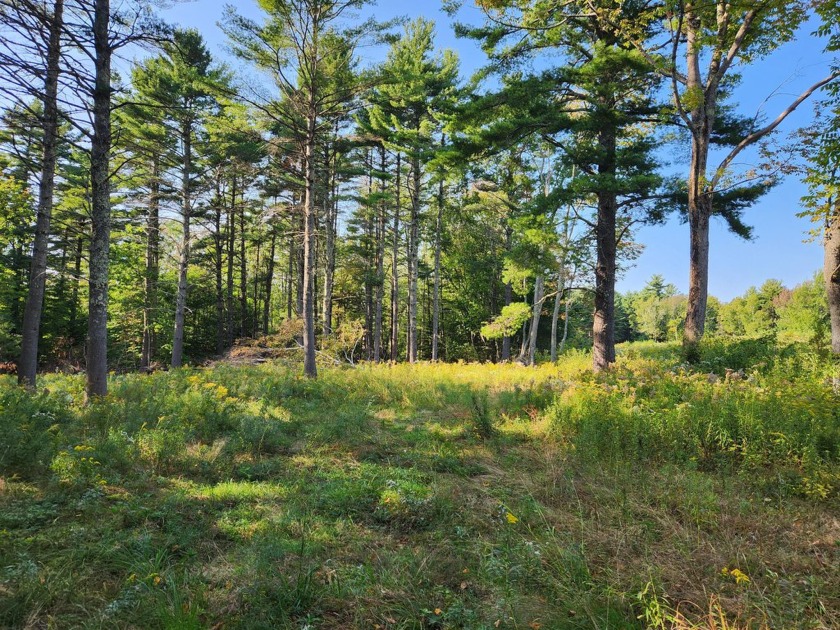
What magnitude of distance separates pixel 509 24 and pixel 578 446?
9.11m

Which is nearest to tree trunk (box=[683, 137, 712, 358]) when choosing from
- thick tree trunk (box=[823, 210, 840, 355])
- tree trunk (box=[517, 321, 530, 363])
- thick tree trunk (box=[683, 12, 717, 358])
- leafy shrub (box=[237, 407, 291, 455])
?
thick tree trunk (box=[683, 12, 717, 358])

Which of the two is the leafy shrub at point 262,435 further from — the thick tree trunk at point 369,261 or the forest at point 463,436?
the thick tree trunk at point 369,261

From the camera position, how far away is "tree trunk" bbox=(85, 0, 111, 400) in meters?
6.04

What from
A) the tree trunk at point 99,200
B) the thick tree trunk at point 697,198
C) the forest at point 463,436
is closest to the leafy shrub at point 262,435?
the forest at point 463,436

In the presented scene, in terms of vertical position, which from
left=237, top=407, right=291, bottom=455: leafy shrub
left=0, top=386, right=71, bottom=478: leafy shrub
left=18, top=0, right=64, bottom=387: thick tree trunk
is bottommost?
left=237, top=407, right=291, bottom=455: leafy shrub

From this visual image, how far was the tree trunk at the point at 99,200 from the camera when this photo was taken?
238 inches

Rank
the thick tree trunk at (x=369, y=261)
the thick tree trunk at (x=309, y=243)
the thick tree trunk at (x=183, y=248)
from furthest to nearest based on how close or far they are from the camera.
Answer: the thick tree trunk at (x=369, y=261)
the thick tree trunk at (x=183, y=248)
the thick tree trunk at (x=309, y=243)

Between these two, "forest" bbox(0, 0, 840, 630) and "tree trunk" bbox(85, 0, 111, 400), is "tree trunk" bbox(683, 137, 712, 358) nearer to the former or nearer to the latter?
"forest" bbox(0, 0, 840, 630)

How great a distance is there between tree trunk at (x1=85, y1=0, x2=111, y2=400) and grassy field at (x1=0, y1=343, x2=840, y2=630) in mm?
748

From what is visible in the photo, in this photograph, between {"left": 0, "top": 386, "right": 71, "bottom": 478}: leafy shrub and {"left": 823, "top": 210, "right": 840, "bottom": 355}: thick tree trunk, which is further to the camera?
{"left": 823, "top": 210, "right": 840, "bottom": 355}: thick tree trunk

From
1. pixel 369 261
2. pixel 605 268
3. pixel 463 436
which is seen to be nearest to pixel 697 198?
pixel 605 268

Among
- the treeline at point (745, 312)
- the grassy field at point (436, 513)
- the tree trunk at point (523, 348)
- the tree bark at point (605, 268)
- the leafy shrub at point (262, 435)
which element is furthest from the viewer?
the treeline at point (745, 312)

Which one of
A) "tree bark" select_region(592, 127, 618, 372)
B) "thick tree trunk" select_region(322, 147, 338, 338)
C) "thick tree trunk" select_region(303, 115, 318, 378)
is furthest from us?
"thick tree trunk" select_region(322, 147, 338, 338)

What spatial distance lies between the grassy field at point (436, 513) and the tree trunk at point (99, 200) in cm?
75
